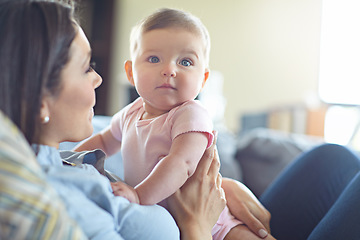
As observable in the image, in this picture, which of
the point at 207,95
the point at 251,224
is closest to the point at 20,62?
Answer: the point at 251,224

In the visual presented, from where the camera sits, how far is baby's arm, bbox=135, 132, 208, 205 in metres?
0.78

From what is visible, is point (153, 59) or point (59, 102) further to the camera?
point (153, 59)

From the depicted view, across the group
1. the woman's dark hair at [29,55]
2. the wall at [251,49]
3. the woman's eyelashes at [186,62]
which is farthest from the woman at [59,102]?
the wall at [251,49]

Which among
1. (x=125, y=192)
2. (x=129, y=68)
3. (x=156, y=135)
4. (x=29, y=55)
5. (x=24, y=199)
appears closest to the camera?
(x=24, y=199)

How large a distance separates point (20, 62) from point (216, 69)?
15.2 ft

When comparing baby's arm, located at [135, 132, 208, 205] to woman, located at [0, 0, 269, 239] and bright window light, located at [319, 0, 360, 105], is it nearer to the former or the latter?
woman, located at [0, 0, 269, 239]

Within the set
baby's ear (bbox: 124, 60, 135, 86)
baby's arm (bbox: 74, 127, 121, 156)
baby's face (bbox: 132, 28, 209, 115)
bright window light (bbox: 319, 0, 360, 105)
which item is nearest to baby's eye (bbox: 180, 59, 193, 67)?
baby's face (bbox: 132, 28, 209, 115)

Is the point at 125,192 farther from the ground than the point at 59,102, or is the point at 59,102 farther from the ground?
the point at 59,102

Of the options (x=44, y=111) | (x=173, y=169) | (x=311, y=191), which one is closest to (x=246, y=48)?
(x=311, y=191)

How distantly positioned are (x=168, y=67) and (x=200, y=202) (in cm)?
31

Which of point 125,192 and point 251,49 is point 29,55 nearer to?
point 125,192

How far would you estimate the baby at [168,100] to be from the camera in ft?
2.75

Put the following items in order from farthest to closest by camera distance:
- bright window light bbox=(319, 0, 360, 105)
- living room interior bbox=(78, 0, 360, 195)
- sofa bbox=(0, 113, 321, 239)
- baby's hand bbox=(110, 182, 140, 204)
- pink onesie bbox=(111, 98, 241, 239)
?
living room interior bbox=(78, 0, 360, 195)
bright window light bbox=(319, 0, 360, 105)
pink onesie bbox=(111, 98, 241, 239)
baby's hand bbox=(110, 182, 140, 204)
sofa bbox=(0, 113, 321, 239)

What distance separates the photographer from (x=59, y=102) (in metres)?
0.70
